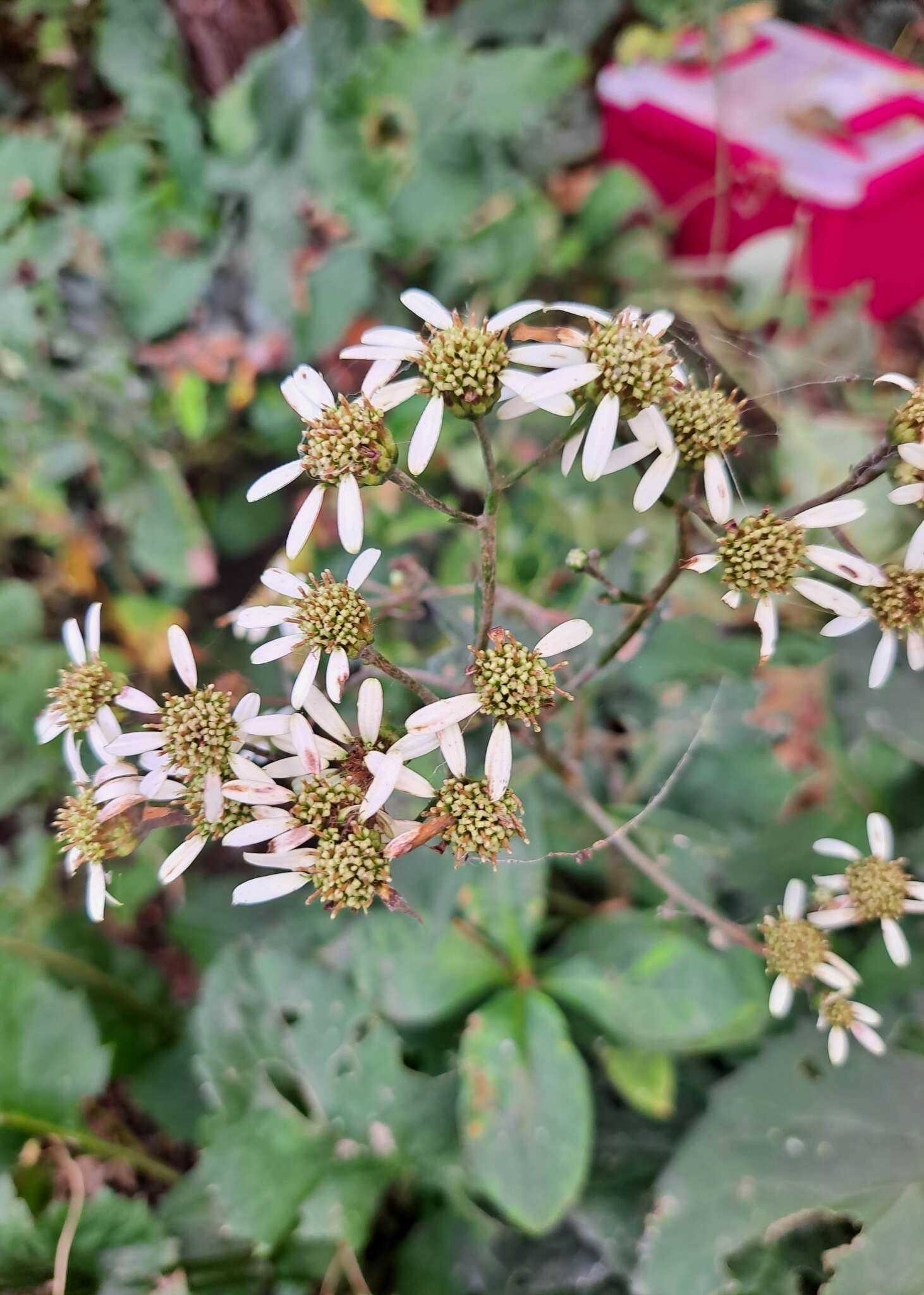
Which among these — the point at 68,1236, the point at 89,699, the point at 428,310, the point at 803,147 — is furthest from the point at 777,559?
the point at 803,147

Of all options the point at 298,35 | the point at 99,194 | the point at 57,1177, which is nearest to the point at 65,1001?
the point at 57,1177

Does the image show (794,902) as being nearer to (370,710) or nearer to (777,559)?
(777,559)

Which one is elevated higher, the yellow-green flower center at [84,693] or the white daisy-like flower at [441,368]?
the white daisy-like flower at [441,368]

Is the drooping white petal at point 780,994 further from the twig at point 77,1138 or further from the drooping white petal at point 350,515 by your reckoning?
the twig at point 77,1138

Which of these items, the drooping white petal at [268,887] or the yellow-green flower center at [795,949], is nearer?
the drooping white petal at [268,887]

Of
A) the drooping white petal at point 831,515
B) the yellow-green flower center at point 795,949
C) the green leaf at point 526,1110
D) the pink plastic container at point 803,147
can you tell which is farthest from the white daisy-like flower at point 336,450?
the pink plastic container at point 803,147

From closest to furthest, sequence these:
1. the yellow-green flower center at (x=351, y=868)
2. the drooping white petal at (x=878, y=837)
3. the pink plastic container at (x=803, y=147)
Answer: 1. the yellow-green flower center at (x=351, y=868)
2. the drooping white petal at (x=878, y=837)
3. the pink plastic container at (x=803, y=147)

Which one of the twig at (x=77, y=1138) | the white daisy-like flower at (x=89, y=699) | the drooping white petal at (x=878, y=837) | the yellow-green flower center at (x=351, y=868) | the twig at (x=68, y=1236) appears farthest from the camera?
the twig at (x=77, y=1138)

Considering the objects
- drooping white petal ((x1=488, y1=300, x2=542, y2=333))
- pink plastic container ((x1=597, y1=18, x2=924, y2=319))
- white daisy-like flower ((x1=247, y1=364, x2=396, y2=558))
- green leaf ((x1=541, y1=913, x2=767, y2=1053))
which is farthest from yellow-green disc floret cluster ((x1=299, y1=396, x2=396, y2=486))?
pink plastic container ((x1=597, y1=18, x2=924, y2=319))

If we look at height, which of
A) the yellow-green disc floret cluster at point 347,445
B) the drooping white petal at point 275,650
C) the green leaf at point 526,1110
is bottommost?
the green leaf at point 526,1110
